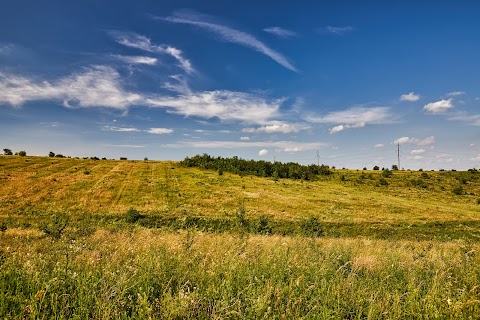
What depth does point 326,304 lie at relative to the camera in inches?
186

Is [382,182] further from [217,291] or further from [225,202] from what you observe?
[217,291]

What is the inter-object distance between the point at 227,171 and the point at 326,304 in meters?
78.1

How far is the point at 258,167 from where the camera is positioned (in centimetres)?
8638

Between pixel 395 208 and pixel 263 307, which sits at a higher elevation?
pixel 263 307

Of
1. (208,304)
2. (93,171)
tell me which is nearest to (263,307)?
(208,304)

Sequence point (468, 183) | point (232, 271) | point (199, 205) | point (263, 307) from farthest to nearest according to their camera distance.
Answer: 1. point (468, 183)
2. point (199, 205)
3. point (232, 271)
4. point (263, 307)

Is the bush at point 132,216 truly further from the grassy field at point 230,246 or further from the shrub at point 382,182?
the shrub at point 382,182

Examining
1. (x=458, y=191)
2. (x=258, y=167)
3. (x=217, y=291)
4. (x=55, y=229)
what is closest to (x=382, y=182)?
(x=458, y=191)

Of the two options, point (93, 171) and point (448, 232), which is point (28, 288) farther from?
point (93, 171)

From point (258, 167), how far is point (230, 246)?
78292 mm

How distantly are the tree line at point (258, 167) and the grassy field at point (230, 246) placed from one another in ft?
18.7

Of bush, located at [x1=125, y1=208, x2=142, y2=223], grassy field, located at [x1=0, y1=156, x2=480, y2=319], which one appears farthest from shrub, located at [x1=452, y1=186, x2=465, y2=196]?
bush, located at [x1=125, y1=208, x2=142, y2=223]

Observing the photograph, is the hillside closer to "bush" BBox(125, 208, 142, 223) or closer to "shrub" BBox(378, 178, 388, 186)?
"shrub" BBox(378, 178, 388, 186)

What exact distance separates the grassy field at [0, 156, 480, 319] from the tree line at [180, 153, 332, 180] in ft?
18.7
